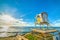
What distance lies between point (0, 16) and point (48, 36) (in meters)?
0.83

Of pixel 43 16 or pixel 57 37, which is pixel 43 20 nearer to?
pixel 43 16

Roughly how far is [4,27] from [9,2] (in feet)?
1.35

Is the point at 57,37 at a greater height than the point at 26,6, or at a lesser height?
lesser

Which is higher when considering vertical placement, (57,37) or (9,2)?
(9,2)

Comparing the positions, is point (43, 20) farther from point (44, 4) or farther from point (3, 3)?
point (3, 3)

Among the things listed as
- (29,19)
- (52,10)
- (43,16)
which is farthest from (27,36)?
(52,10)

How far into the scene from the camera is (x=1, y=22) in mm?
2232

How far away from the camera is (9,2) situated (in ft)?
7.42

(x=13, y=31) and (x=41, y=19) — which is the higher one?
(x=41, y=19)

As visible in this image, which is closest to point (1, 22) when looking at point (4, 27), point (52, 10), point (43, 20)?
point (4, 27)

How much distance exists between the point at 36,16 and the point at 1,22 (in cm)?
57

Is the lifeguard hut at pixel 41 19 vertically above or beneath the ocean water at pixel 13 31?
above

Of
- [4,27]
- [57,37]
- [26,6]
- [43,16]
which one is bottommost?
[57,37]

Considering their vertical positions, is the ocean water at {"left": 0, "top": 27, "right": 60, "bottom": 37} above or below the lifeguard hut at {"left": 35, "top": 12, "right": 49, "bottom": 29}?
below
